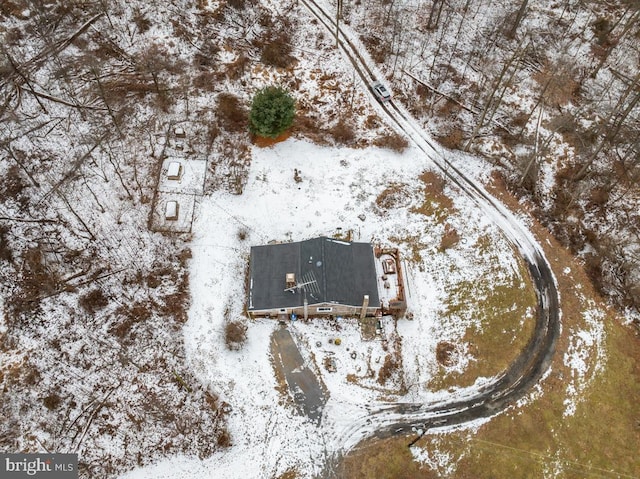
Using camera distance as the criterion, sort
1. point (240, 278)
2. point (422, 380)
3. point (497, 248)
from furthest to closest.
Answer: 1. point (497, 248)
2. point (240, 278)
3. point (422, 380)

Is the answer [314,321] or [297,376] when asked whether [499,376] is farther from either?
[297,376]

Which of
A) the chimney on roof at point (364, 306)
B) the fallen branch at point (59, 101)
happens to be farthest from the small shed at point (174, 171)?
the chimney on roof at point (364, 306)

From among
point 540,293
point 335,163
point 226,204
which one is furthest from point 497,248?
point 226,204

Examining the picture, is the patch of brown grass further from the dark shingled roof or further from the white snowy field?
the dark shingled roof

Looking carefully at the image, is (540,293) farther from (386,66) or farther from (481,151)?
(386,66)

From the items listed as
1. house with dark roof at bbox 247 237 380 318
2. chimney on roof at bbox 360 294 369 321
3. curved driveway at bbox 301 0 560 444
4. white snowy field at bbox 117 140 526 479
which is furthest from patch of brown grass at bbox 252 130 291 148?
chimney on roof at bbox 360 294 369 321

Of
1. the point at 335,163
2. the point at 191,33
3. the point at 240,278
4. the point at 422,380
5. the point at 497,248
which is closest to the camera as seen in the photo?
the point at 422,380
